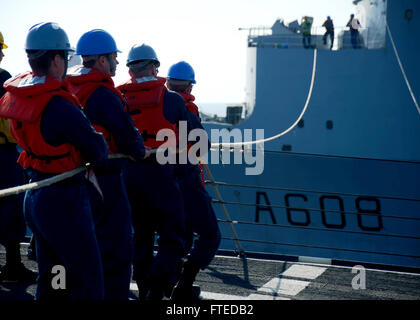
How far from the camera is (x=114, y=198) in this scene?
2588 mm

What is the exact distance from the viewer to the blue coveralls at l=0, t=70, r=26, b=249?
3570 millimetres

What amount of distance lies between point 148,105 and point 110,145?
0.46 meters

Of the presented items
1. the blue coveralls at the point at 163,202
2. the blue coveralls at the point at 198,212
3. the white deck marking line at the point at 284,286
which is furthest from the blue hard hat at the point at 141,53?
the white deck marking line at the point at 284,286

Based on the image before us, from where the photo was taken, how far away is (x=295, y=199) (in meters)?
11.9

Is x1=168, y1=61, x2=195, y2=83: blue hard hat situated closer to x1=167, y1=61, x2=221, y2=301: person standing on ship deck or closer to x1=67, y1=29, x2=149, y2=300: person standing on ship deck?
x1=167, y1=61, x2=221, y2=301: person standing on ship deck

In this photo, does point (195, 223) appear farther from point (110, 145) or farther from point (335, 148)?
point (335, 148)

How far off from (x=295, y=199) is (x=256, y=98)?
3.59m

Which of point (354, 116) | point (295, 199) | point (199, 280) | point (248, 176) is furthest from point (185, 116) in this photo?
point (354, 116)

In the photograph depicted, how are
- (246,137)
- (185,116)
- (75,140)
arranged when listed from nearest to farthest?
1. (75,140)
2. (185,116)
3. (246,137)

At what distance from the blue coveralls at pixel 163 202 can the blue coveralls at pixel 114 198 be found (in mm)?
→ 360

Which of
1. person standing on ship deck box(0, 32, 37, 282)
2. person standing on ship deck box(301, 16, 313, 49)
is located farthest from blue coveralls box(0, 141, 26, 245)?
person standing on ship deck box(301, 16, 313, 49)

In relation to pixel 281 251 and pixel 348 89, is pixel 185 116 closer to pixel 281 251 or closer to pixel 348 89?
pixel 281 251

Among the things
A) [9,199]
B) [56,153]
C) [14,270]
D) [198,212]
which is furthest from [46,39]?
[14,270]

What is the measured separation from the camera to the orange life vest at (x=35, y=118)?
2049 millimetres
